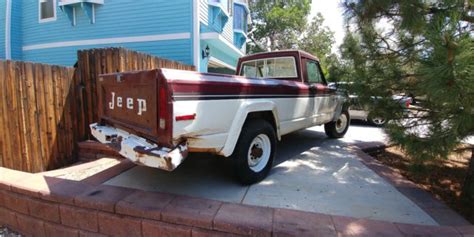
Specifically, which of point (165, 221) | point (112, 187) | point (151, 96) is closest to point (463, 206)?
point (165, 221)

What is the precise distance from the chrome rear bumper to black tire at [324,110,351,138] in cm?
463

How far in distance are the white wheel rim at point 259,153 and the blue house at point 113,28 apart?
229 inches

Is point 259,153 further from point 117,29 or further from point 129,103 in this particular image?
point 117,29

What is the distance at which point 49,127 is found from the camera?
403 cm

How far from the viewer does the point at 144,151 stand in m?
2.44

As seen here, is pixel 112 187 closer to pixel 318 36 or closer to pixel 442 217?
pixel 442 217

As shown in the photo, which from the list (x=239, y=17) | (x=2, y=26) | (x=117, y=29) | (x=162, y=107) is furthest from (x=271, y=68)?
(x=2, y=26)

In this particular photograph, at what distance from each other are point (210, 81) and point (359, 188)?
7.24 feet

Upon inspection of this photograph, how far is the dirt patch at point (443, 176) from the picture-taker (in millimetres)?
3055

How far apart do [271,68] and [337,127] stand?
2.57 meters

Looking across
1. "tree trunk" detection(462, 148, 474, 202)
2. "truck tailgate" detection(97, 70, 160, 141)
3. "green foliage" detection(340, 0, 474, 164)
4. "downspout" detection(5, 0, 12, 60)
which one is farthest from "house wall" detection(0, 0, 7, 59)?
"tree trunk" detection(462, 148, 474, 202)

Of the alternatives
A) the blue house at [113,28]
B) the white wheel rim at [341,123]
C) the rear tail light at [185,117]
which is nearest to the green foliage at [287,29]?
the blue house at [113,28]

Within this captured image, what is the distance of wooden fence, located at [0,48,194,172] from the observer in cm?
361

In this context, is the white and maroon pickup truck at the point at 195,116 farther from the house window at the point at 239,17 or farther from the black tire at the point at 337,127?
the house window at the point at 239,17
